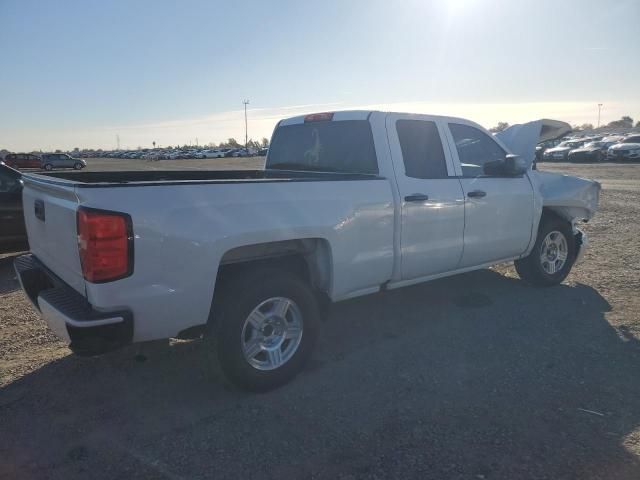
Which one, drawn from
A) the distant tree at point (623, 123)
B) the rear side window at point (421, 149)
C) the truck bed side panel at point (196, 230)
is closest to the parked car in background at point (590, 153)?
the rear side window at point (421, 149)

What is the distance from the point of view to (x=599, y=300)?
18.7 feet

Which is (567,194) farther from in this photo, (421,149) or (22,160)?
(22,160)

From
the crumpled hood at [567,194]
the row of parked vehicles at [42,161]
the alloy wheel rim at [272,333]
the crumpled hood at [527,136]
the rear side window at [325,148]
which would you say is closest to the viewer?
the alloy wheel rim at [272,333]

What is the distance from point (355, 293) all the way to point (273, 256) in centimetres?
84

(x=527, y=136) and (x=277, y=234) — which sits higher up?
(x=527, y=136)

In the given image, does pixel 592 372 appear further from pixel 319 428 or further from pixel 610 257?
pixel 610 257

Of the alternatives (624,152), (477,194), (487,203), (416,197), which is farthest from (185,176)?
Result: (624,152)

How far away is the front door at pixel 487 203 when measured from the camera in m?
5.07

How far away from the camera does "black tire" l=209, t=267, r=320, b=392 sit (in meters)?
3.40

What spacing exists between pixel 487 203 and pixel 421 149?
0.97 meters

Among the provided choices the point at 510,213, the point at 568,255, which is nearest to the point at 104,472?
the point at 510,213

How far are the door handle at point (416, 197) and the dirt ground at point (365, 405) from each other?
126cm

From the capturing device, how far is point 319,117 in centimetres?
506

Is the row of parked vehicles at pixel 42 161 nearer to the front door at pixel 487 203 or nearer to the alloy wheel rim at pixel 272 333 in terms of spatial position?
the front door at pixel 487 203
